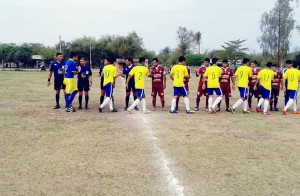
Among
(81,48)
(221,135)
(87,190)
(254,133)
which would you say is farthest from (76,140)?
(81,48)

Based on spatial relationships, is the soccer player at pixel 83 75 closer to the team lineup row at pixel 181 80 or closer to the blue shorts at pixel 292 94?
the team lineup row at pixel 181 80

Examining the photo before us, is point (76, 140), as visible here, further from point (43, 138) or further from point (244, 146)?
point (244, 146)

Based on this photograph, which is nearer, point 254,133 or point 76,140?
point 76,140

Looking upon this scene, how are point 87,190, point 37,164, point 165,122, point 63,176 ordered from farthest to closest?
point 165,122 < point 37,164 < point 63,176 < point 87,190

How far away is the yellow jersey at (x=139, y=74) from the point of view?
453 inches

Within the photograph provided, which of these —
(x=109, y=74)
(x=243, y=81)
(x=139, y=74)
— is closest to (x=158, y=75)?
(x=139, y=74)

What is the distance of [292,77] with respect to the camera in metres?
12.0

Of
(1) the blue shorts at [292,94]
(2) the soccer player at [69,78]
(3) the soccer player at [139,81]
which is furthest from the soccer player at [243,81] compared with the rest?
(2) the soccer player at [69,78]

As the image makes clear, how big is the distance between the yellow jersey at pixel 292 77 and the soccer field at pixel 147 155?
2.20 metres

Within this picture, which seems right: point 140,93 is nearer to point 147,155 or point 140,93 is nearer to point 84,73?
point 84,73

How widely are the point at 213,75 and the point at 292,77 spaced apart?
3.00 m

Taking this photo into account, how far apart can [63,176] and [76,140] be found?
2.27 meters

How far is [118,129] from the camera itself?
864 cm

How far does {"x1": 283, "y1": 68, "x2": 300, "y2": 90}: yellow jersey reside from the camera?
39.2 feet
